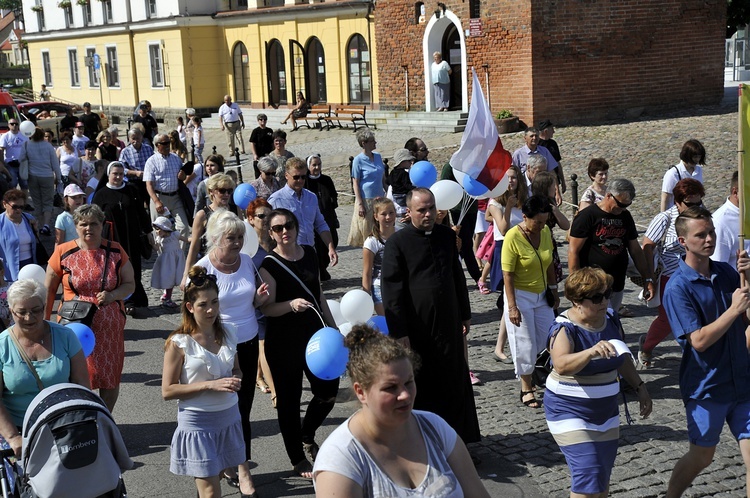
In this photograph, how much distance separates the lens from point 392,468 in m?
3.43

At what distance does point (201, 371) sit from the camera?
5.72 meters

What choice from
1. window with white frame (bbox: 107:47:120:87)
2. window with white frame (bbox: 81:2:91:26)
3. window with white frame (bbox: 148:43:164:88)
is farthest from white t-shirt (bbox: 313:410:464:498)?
window with white frame (bbox: 81:2:91:26)

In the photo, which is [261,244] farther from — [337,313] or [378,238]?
[337,313]

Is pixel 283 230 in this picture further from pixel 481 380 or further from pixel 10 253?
pixel 10 253

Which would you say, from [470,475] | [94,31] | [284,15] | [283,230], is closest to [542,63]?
[284,15]

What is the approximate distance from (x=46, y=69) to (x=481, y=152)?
47.2 metres

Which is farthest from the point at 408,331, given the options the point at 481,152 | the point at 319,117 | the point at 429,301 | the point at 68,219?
the point at 319,117

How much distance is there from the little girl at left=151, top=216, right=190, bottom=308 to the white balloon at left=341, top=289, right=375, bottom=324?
517 cm

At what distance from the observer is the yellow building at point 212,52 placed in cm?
3347

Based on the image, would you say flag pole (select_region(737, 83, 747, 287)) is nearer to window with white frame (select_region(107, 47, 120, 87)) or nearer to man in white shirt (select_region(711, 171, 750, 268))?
man in white shirt (select_region(711, 171, 750, 268))

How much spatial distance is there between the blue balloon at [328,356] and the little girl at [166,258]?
238 inches

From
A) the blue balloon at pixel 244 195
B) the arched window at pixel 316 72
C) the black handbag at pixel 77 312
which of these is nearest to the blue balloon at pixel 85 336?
the black handbag at pixel 77 312

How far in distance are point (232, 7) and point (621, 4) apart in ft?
61.9

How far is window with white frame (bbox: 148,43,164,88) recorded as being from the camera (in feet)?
134
